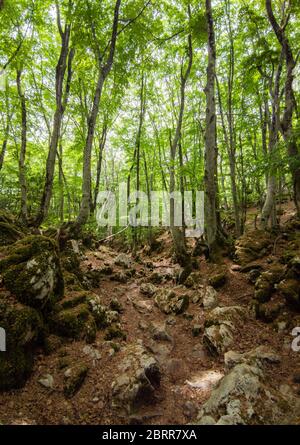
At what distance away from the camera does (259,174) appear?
253 inches

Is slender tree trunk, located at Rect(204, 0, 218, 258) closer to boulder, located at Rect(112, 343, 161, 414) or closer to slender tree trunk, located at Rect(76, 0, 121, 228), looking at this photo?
slender tree trunk, located at Rect(76, 0, 121, 228)

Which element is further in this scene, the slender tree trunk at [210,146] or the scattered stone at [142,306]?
the slender tree trunk at [210,146]

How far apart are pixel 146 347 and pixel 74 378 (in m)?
1.81

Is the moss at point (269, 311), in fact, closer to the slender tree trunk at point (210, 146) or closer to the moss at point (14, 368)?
the slender tree trunk at point (210, 146)

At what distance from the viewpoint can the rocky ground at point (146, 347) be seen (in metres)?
3.20

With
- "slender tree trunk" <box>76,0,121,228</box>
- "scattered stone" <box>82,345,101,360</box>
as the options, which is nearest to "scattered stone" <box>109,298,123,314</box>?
"scattered stone" <box>82,345,101,360</box>

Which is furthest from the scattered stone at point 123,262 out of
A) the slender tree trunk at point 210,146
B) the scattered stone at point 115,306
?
the slender tree trunk at point 210,146

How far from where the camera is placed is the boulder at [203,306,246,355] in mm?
4586

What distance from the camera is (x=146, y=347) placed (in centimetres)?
495

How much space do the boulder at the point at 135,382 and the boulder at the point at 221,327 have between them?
136cm

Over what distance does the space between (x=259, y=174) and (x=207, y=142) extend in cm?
235

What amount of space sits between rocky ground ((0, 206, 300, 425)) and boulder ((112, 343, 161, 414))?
2 cm

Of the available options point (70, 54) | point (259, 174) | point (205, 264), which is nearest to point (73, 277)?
point (205, 264)

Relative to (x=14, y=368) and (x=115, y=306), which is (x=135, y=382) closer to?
(x=14, y=368)
